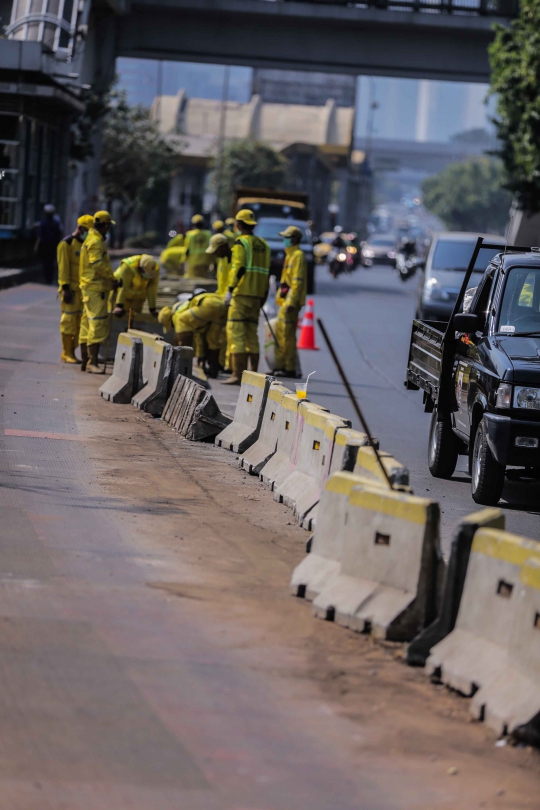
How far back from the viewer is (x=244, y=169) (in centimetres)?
9069

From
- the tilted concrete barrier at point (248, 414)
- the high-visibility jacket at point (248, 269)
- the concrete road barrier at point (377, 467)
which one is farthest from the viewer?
the high-visibility jacket at point (248, 269)

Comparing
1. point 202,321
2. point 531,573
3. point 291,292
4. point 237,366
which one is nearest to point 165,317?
point 202,321

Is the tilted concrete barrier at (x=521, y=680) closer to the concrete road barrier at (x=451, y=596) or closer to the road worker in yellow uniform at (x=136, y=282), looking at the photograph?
the concrete road barrier at (x=451, y=596)

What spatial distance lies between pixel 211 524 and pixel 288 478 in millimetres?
1227

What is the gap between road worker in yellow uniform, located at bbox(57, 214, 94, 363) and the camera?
1689 cm

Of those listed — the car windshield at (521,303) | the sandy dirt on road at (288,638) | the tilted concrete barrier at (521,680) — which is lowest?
the sandy dirt on road at (288,638)

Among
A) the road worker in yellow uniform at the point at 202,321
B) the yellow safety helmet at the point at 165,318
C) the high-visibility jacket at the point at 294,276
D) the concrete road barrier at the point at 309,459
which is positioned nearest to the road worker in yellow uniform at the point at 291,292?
the high-visibility jacket at the point at 294,276

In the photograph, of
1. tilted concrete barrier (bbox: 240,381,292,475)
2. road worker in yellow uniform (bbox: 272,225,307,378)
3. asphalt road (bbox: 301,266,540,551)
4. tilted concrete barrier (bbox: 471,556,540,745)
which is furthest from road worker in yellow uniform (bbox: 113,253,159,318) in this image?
tilted concrete barrier (bbox: 471,556,540,745)

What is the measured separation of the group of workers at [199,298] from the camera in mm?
16406

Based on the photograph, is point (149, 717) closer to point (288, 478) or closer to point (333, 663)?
point (333, 663)

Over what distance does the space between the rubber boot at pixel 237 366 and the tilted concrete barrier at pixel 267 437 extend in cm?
504

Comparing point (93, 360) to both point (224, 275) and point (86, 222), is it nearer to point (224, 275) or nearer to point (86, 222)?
point (86, 222)

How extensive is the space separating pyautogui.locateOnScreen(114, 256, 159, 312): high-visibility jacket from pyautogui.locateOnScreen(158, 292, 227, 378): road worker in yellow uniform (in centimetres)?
40

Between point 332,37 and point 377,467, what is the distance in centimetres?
4099
